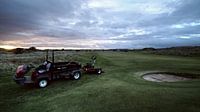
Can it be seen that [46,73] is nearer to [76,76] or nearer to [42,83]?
[42,83]

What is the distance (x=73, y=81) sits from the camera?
17.8 meters

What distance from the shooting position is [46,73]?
15984 millimetres

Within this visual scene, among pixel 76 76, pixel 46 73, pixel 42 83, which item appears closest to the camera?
pixel 42 83

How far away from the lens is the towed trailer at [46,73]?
→ 596 inches

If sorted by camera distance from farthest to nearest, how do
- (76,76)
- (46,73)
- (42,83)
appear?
1. (76,76)
2. (46,73)
3. (42,83)

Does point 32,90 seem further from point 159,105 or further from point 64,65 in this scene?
point 159,105

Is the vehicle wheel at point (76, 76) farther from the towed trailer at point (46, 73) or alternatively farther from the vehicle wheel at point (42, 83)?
the vehicle wheel at point (42, 83)

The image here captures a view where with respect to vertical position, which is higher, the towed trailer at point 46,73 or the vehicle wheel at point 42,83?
the towed trailer at point 46,73

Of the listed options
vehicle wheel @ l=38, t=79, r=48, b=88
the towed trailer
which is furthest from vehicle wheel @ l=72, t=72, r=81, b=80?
vehicle wheel @ l=38, t=79, r=48, b=88

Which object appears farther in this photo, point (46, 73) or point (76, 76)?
point (76, 76)

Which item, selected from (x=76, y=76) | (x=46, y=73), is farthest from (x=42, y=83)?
(x=76, y=76)

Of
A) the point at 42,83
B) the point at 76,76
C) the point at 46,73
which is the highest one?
the point at 46,73

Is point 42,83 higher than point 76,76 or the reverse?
the reverse

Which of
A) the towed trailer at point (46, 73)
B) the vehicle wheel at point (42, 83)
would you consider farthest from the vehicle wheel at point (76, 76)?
the vehicle wheel at point (42, 83)
